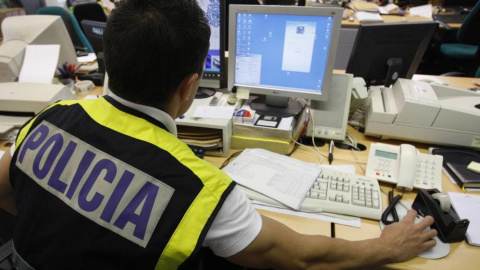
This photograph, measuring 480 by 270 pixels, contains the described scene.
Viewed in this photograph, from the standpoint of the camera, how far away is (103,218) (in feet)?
1.95

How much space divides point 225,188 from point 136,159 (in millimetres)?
204

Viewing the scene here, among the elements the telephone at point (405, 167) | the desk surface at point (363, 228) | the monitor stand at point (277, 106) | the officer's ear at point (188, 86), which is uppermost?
the officer's ear at point (188, 86)

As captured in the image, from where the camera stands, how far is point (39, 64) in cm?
161

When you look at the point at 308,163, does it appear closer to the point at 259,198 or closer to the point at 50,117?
the point at 259,198

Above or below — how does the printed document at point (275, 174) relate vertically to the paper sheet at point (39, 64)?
below

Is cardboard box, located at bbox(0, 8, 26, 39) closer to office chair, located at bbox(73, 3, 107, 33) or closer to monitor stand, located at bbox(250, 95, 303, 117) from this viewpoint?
office chair, located at bbox(73, 3, 107, 33)

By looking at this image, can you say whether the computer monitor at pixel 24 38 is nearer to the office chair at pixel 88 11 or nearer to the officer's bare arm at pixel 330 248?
the office chair at pixel 88 11

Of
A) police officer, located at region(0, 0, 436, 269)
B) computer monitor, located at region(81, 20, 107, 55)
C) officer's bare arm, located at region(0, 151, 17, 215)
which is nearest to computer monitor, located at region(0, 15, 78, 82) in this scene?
computer monitor, located at region(81, 20, 107, 55)

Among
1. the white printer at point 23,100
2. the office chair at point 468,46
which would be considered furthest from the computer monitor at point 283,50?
the office chair at point 468,46

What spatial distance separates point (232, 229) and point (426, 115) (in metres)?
1.07

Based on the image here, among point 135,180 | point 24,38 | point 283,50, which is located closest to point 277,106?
point 283,50

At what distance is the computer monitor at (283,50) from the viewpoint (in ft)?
3.83

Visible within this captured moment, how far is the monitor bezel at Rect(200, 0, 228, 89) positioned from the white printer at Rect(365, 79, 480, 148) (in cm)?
74

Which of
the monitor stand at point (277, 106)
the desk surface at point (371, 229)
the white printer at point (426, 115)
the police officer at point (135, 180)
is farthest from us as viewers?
the monitor stand at point (277, 106)
